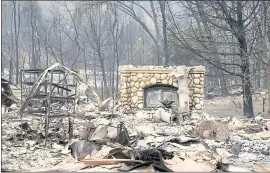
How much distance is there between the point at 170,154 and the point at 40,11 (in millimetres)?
13158

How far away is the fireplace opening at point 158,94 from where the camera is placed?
11.1m

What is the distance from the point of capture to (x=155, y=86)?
1127 cm

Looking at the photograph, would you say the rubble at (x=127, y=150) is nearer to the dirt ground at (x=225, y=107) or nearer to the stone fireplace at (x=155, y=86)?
the stone fireplace at (x=155, y=86)

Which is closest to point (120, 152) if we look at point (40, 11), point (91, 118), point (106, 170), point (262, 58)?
point (106, 170)

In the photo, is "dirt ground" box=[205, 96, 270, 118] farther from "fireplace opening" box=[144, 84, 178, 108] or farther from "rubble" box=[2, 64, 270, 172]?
"rubble" box=[2, 64, 270, 172]

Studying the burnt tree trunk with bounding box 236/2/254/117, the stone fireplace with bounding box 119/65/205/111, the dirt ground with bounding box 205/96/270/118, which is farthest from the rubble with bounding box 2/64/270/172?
the dirt ground with bounding box 205/96/270/118

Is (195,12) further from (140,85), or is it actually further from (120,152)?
(120,152)

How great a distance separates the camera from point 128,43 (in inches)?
798

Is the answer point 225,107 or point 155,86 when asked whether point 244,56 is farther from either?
point 225,107

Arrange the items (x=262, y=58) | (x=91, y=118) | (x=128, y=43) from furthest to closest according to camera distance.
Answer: (x=128, y=43) < (x=262, y=58) < (x=91, y=118)

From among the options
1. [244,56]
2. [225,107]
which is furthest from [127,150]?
[225,107]

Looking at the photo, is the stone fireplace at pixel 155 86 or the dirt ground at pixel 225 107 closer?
the stone fireplace at pixel 155 86

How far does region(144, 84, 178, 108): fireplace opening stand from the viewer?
11.1m

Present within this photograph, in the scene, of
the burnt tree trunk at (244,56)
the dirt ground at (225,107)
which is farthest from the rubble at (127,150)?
the dirt ground at (225,107)
